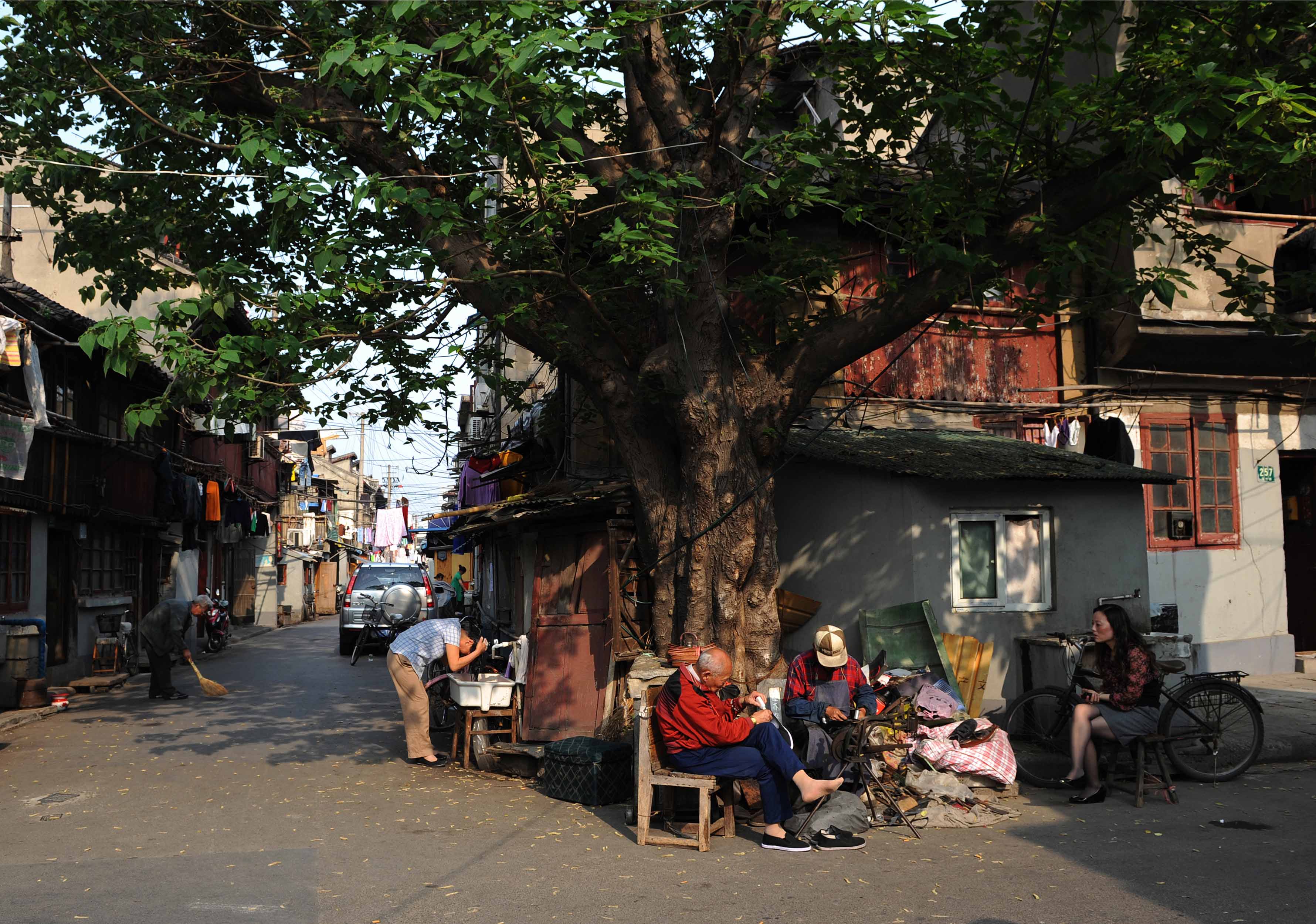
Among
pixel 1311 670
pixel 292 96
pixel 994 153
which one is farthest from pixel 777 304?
pixel 1311 670

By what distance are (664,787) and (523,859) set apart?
1362 millimetres

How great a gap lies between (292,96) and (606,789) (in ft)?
21.6

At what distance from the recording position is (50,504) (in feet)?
60.4

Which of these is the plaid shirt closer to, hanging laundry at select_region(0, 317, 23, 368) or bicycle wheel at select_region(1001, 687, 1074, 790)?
bicycle wheel at select_region(1001, 687, 1074, 790)

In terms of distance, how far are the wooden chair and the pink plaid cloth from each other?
1.76 meters

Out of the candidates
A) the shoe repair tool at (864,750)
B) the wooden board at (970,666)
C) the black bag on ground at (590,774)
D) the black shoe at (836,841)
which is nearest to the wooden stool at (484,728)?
the black bag on ground at (590,774)

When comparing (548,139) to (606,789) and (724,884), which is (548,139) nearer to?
(606,789)

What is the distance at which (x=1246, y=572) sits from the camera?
15938mm

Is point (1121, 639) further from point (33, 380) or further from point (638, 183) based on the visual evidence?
point (33, 380)

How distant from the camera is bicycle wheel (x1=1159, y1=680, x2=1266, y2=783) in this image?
30.9 ft

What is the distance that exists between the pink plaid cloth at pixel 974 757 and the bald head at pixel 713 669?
2037 millimetres

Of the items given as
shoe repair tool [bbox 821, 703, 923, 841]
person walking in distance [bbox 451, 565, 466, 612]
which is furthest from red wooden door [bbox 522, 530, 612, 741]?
person walking in distance [bbox 451, 565, 466, 612]

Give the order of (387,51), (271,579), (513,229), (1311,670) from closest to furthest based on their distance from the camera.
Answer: (387,51), (513,229), (1311,670), (271,579)

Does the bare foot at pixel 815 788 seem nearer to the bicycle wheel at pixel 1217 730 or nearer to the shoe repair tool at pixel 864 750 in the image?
the shoe repair tool at pixel 864 750
